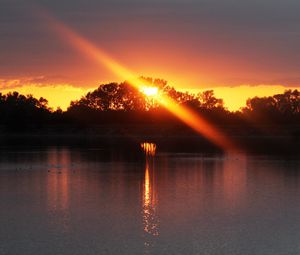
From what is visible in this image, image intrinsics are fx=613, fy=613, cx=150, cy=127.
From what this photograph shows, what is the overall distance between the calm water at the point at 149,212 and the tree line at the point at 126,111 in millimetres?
104254

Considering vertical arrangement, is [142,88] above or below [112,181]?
above

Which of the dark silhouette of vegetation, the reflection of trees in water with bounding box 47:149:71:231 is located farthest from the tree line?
the reflection of trees in water with bounding box 47:149:71:231

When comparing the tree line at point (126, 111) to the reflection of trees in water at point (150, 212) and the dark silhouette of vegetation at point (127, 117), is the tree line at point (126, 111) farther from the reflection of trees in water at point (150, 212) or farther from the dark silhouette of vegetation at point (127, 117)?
the reflection of trees in water at point (150, 212)

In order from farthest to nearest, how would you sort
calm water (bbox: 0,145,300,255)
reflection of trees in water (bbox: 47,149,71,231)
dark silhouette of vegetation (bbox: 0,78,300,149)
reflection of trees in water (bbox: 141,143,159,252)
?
dark silhouette of vegetation (bbox: 0,78,300,149) < reflection of trees in water (bbox: 47,149,71,231) < reflection of trees in water (bbox: 141,143,159,252) < calm water (bbox: 0,145,300,255)

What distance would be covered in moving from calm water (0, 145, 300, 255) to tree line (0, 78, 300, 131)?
342ft

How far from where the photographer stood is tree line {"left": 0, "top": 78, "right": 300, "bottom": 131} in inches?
5655

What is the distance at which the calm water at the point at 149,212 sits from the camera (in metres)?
18.0

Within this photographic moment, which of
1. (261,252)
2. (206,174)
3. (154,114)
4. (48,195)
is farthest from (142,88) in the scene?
(261,252)

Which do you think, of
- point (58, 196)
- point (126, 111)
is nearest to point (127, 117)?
point (126, 111)

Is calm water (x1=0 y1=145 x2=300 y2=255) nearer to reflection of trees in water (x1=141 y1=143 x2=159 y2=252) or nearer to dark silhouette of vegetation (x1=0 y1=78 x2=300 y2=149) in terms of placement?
reflection of trees in water (x1=141 y1=143 x2=159 y2=252)

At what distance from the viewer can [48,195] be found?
92.6 feet

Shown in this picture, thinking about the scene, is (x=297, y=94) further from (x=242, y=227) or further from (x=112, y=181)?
(x=242, y=227)

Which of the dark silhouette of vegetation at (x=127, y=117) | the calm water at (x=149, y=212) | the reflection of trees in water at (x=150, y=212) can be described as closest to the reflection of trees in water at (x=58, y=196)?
the calm water at (x=149, y=212)

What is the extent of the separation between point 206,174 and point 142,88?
396ft
